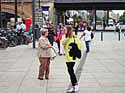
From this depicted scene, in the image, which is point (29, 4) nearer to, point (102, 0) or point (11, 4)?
point (11, 4)

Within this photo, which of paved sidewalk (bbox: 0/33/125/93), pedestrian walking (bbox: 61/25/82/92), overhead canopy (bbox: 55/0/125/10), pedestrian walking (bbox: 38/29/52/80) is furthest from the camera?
overhead canopy (bbox: 55/0/125/10)

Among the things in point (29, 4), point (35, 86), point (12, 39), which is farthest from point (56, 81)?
point (29, 4)

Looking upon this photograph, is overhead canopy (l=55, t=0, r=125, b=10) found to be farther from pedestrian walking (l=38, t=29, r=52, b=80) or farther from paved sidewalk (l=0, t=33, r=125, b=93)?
pedestrian walking (l=38, t=29, r=52, b=80)

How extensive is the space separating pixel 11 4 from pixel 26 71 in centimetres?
4650

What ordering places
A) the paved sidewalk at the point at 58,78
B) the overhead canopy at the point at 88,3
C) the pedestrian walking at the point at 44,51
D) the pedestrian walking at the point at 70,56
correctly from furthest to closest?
the overhead canopy at the point at 88,3 → the pedestrian walking at the point at 44,51 → the paved sidewalk at the point at 58,78 → the pedestrian walking at the point at 70,56

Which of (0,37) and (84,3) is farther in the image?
(84,3)

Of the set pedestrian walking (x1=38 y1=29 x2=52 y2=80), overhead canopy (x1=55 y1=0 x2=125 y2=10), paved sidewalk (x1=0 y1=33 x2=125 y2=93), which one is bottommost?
paved sidewalk (x1=0 y1=33 x2=125 y2=93)

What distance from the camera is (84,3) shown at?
56656mm

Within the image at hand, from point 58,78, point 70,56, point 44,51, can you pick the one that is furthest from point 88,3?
point 70,56

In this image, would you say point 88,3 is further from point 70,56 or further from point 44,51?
point 70,56

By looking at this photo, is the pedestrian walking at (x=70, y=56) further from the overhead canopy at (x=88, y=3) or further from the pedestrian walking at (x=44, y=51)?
the overhead canopy at (x=88, y=3)

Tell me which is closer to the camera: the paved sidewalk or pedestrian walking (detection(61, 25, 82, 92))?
pedestrian walking (detection(61, 25, 82, 92))

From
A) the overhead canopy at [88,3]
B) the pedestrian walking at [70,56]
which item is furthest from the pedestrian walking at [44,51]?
the overhead canopy at [88,3]

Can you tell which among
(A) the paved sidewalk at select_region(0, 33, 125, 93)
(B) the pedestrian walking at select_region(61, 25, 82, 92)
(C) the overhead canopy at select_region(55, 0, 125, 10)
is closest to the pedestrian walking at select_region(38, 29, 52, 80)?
(A) the paved sidewalk at select_region(0, 33, 125, 93)
